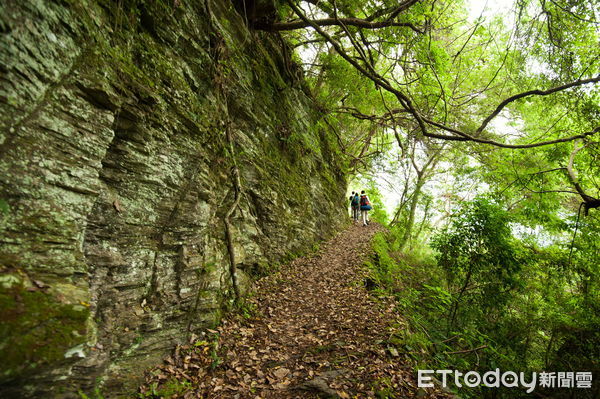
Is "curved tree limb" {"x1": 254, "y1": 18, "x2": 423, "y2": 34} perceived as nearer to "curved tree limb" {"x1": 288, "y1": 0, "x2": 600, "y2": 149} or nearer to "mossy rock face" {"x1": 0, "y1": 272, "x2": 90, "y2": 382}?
"curved tree limb" {"x1": 288, "y1": 0, "x2": 600, "y2": 149}

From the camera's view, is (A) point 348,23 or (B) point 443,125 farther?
(B) point 443,125

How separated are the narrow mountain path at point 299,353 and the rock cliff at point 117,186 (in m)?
0.50

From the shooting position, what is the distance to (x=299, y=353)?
420 centimetres

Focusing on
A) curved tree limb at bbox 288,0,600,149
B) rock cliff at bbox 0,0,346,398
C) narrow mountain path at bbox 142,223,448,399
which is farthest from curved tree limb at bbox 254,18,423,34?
narrow mountain path at bbox 142,223,448,399

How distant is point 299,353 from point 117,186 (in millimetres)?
3870

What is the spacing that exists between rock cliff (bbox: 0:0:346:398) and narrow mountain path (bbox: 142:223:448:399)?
50 cm

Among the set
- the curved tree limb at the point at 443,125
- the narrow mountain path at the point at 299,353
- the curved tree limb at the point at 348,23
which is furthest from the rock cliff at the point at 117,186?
the curved tree limb at the point at 443,125

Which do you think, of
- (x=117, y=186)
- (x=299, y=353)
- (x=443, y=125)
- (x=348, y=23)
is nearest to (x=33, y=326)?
(x=117, y=186)

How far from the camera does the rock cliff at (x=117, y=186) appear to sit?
7.23 ft

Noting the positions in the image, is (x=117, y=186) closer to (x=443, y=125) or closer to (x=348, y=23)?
(x=348, y=23)

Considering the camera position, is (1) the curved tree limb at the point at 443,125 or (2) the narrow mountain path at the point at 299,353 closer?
(2) the narrow mountain path at the point at 299,353

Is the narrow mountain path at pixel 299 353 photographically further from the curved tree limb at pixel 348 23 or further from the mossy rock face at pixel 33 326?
the curved tree limb at pixel 348 23

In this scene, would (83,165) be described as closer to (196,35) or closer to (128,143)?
(128,143)

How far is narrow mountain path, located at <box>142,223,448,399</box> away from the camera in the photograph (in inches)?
131
